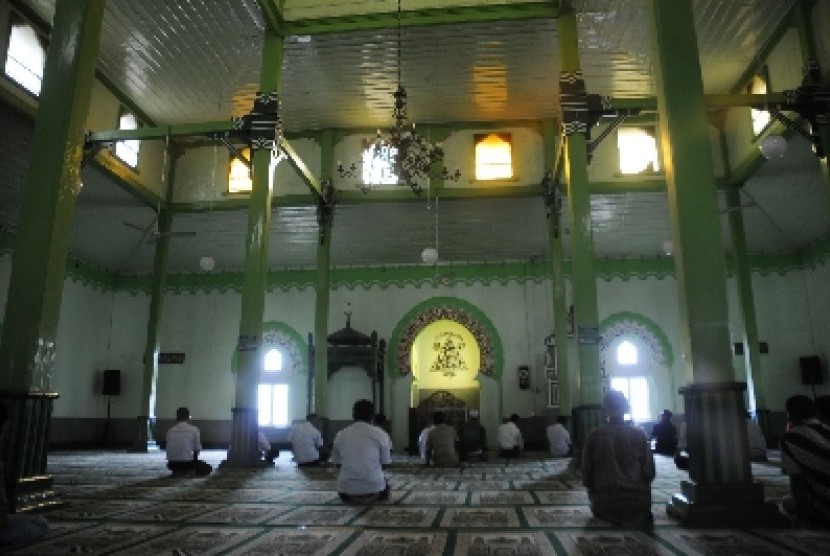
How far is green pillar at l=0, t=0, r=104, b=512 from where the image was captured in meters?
3.88

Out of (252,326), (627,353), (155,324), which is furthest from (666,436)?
(155,324)

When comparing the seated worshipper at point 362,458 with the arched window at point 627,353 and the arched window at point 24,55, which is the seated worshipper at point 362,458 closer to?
the arched window at point 24,55

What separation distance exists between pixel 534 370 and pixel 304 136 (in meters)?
6.61

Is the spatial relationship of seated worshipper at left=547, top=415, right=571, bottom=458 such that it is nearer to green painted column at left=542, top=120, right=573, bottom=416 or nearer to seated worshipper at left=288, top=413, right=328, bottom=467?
green painted column at left=542, top=120, right=573, bottom=416

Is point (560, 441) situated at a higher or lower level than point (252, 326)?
lower

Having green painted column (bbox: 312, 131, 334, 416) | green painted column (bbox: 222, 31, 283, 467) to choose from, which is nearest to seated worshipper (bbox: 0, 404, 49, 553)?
green painted column (bbox: 222, 31, 283, 467)

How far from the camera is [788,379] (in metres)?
11.4

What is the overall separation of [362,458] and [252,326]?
3196 millimetres

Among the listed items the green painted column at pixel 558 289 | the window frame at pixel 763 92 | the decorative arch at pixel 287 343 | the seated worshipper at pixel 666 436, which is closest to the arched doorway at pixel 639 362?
the green painted column at pixel 558 289

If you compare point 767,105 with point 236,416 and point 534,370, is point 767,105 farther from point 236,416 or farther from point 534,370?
point 236,416

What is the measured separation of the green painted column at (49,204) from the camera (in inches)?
158

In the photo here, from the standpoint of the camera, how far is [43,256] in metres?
4.15

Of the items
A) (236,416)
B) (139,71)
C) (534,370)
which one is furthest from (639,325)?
(139,71)

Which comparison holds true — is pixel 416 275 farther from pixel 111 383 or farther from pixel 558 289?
pixel 111 383
